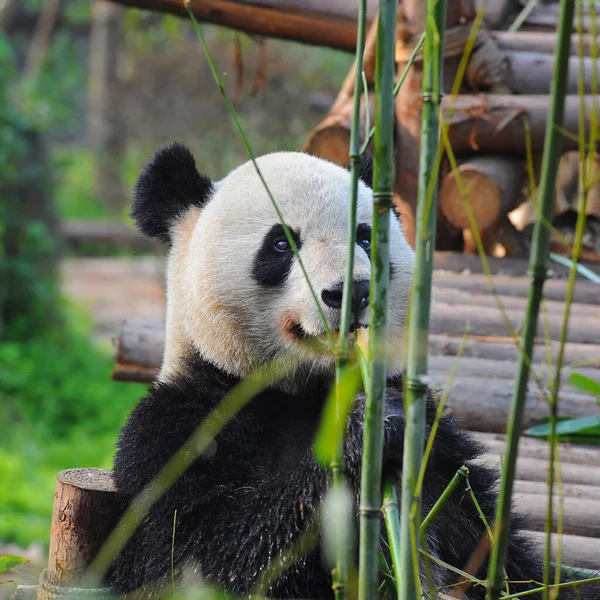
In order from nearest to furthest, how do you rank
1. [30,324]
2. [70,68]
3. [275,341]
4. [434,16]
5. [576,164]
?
1. [434,16]
2. [275,341]
3. [576,164]
4. [30,324]
5. [70,68]

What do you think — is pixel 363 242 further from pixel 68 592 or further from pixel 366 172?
pixel 68 592

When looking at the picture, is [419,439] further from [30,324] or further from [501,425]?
[30,324]

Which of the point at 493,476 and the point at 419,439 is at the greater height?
the point at 419,439

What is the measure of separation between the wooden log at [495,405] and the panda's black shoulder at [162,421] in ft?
3.69

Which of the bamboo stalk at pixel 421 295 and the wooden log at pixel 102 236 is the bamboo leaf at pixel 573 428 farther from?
the wooden log at pixel 102 236

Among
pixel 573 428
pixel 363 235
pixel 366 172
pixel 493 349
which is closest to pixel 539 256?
pixel 363 235

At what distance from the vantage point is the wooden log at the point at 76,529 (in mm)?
2285

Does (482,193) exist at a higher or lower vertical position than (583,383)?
higher

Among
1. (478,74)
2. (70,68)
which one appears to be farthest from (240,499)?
(70,68)

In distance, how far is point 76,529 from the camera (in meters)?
2.29

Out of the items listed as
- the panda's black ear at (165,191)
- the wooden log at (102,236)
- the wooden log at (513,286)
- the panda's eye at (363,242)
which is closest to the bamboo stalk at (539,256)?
the panda's eye at (363,242)

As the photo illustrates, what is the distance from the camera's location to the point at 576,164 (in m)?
5.19

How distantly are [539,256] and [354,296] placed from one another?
867 millimetres

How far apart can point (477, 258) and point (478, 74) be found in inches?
35.2
